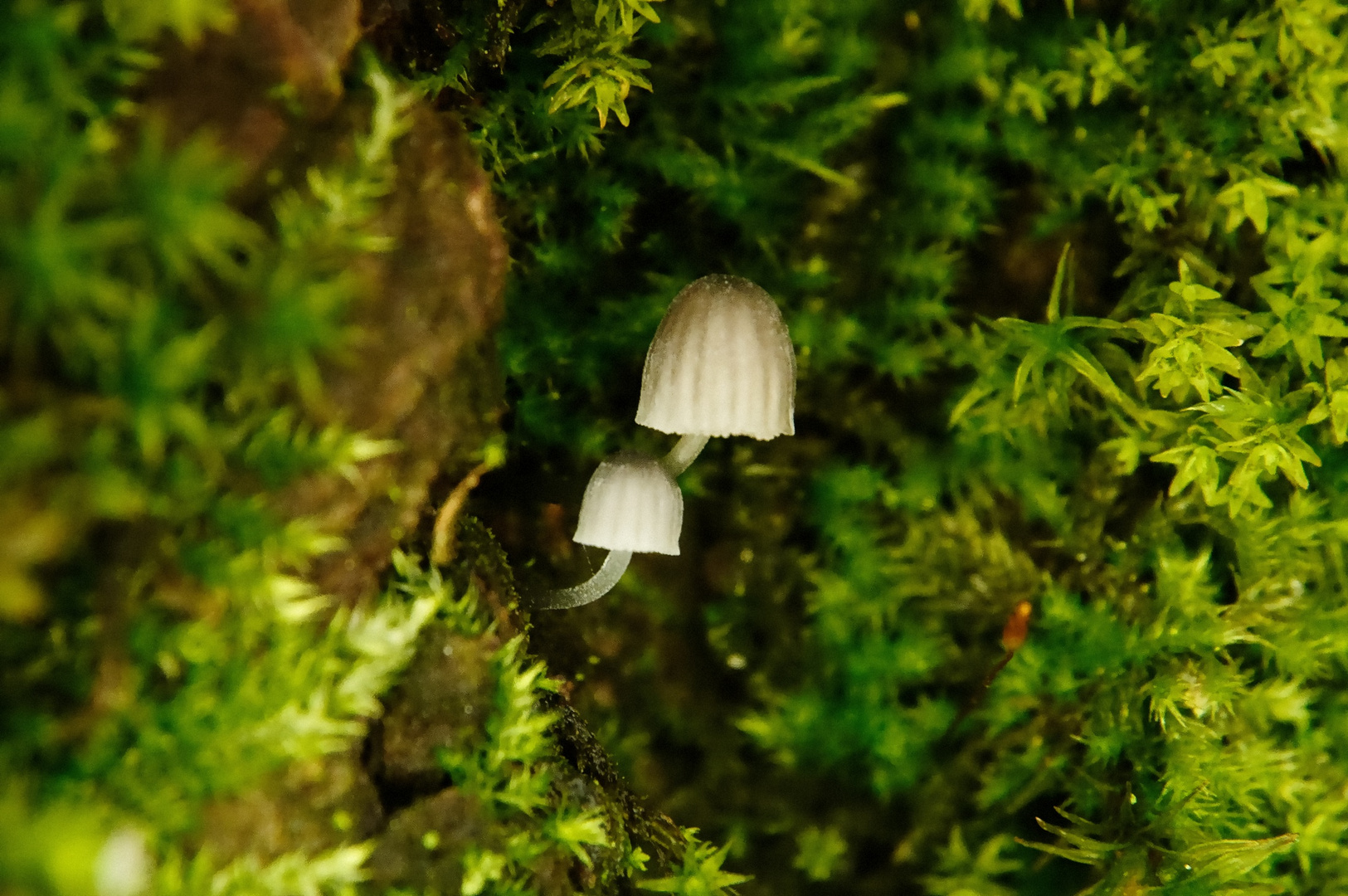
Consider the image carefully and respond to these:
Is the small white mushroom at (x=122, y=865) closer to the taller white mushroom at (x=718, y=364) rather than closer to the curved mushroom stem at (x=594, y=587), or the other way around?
the curved mushroom stem at (x=594, y=587)

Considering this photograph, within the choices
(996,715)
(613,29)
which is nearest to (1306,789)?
(996,715)

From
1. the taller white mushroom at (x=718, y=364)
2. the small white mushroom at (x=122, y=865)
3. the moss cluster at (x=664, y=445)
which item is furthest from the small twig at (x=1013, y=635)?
the small white mushroom at (x=122, y=865)

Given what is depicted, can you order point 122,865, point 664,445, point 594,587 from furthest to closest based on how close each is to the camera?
1. point 664,445
2. point 594,587
3. point 122,865

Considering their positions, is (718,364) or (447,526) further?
(718,364)

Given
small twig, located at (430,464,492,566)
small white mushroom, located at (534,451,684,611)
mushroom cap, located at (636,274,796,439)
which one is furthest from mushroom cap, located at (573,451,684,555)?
small twig, located at (430,464,492,566)

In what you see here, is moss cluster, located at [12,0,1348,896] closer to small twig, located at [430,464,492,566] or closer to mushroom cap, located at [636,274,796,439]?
small twig, located at [430,464,492,566]

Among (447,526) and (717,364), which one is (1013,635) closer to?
(717,364)

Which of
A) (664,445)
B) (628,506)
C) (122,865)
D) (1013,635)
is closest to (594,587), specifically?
(628,506)

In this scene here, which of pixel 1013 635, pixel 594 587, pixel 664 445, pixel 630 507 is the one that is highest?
pixel 630 507
